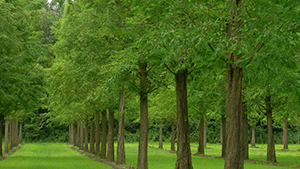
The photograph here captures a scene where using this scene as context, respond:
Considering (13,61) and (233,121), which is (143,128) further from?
(233,121)

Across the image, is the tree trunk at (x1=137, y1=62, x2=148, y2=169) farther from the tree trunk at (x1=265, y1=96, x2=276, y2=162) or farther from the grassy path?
the tree trunk at (x1=265, y1=96, x2=276, y2=162)

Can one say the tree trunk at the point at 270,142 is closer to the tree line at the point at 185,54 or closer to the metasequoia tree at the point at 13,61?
the tree line at the point at 185,54

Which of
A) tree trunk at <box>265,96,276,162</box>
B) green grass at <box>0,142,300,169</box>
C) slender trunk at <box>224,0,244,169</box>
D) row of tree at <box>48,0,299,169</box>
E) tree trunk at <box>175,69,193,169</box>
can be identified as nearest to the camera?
row of tree at <box>48,0,299,169</box>

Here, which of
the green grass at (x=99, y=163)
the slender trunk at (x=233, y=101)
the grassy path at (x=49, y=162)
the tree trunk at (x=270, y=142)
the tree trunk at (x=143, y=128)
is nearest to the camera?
the slender trunk at (x=233, y=101)

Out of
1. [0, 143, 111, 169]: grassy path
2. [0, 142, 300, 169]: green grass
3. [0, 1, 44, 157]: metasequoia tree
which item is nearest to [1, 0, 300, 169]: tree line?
[0, 1, 44, 157]: metasequoia tree

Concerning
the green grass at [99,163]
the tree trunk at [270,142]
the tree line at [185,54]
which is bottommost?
the green grass at [99,163]

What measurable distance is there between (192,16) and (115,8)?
8574 millimetres

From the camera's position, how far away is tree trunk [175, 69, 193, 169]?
16.4m

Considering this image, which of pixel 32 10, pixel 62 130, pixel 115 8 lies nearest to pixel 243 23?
pixel 115 8

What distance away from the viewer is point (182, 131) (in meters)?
16.9

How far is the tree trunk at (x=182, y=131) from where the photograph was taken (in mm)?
16406

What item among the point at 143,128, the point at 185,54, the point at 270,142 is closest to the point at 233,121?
the point at 185,54

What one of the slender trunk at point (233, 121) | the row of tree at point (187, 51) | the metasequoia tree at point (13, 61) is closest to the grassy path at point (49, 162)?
the row of tree at point (187, 51)

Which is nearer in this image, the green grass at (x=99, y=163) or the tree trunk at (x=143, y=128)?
the tree trunk at (x=143, y=128)
